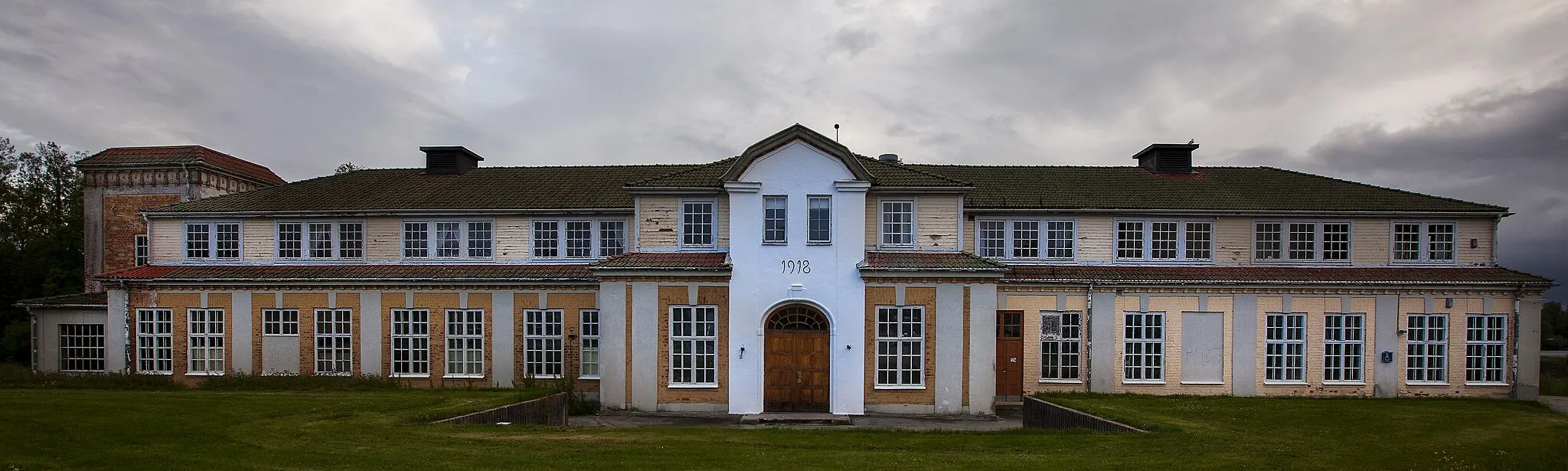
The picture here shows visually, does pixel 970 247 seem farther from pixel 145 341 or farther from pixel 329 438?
pixel 145 341

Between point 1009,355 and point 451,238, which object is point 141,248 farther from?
point 1009,355

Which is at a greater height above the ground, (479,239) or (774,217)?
(774,217)

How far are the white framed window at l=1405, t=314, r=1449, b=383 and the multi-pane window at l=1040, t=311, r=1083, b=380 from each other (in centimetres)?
1004

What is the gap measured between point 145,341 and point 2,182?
25842 mm

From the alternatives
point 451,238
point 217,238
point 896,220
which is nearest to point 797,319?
point 896,220

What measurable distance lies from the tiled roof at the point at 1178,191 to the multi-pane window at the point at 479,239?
14818 mm

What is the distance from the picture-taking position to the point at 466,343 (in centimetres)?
2561

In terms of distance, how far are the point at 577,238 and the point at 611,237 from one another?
113cm

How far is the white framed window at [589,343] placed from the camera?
25.3 m

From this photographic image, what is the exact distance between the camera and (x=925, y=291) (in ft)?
69.8

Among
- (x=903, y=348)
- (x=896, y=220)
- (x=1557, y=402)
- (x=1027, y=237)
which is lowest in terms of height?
(x=1557, y=402)

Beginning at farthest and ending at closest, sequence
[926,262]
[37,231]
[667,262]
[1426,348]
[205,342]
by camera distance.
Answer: [37,231], [205,342], [1426,348], [667,262], [926,262]

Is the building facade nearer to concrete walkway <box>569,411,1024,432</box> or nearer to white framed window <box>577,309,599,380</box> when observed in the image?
white framed window <box>577,309,599,380</box>

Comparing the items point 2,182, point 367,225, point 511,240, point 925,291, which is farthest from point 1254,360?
point 2,182
